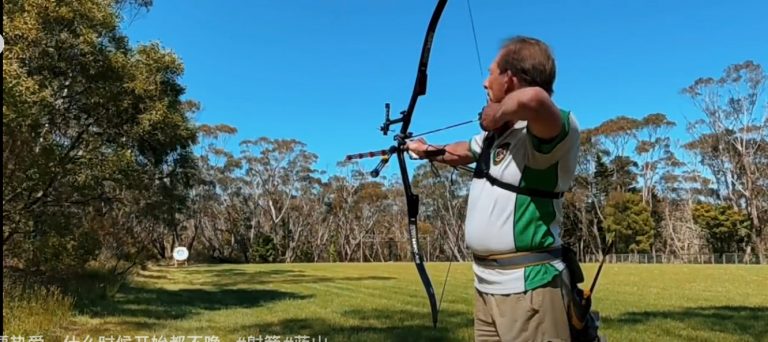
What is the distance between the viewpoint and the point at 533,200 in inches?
74.7

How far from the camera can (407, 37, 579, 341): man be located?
1.85 metres

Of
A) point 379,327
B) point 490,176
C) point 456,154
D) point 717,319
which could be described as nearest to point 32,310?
point 379,327

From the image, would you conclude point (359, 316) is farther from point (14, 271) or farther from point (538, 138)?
point (538, 138)

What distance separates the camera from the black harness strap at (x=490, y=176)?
6.21 feet

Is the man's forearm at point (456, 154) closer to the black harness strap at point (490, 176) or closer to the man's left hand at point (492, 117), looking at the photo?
the black harness strap at point (490, 176)

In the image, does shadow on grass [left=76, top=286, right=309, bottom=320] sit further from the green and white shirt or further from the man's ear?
the man's ear

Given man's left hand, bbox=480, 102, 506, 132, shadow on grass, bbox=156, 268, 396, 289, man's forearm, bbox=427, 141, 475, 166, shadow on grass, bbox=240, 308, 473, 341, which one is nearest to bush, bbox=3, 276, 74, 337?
shadow on grass, bbox=240, 308, 473, 341

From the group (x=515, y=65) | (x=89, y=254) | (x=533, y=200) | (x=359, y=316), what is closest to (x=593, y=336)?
(x=533, y=200)

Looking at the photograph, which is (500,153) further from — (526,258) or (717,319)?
(717,319)

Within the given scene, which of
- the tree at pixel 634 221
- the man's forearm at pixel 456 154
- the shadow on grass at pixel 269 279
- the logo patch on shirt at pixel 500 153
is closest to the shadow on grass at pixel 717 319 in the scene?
the man's forearm at pixel 456 154

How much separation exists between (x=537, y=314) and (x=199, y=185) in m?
32.9

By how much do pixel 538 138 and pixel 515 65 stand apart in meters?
0.24

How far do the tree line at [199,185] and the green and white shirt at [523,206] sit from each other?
2.54 feet

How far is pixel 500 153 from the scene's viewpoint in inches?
77.1
